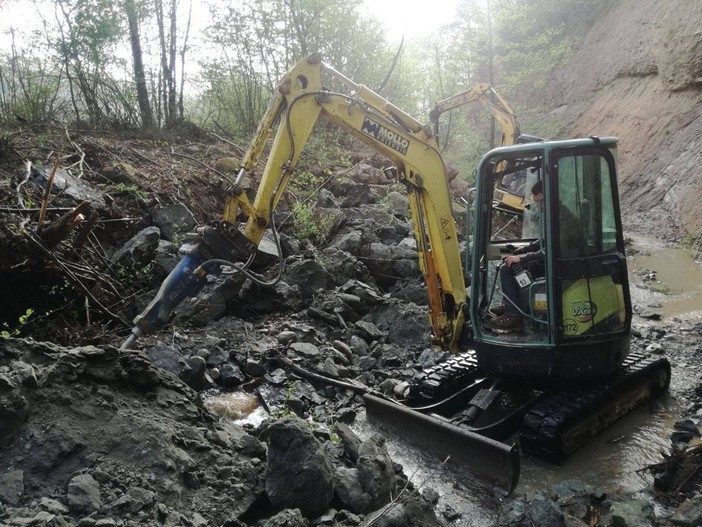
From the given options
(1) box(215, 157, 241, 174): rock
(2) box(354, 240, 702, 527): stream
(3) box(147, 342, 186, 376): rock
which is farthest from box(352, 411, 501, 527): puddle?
(1) box(215, 157, 241, 174): rock

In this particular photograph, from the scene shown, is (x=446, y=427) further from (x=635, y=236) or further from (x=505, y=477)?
(x=635, y=236)

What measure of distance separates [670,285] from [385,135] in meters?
6.57

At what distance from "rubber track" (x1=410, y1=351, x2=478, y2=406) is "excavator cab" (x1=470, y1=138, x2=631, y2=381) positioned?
0.39 meters

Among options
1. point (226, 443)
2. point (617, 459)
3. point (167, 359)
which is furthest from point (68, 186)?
point (617, 459)

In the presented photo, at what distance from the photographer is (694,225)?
36.4ft

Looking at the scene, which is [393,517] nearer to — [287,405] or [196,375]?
[287,405]

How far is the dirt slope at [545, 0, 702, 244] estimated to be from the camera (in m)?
12.6

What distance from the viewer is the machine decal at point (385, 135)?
4.73 meters

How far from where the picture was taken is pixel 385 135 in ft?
15.7

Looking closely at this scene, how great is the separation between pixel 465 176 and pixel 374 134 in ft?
47.9

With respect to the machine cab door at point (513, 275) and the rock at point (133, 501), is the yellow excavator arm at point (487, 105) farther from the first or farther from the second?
the rock at point (133, 501)

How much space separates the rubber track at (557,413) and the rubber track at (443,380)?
0.72m

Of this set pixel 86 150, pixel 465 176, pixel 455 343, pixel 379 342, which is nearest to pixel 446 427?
pixel 455 343

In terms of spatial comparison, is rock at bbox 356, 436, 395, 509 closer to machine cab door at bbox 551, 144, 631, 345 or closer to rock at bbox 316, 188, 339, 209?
machine cab door at bbox 551, 144, 631, 345
